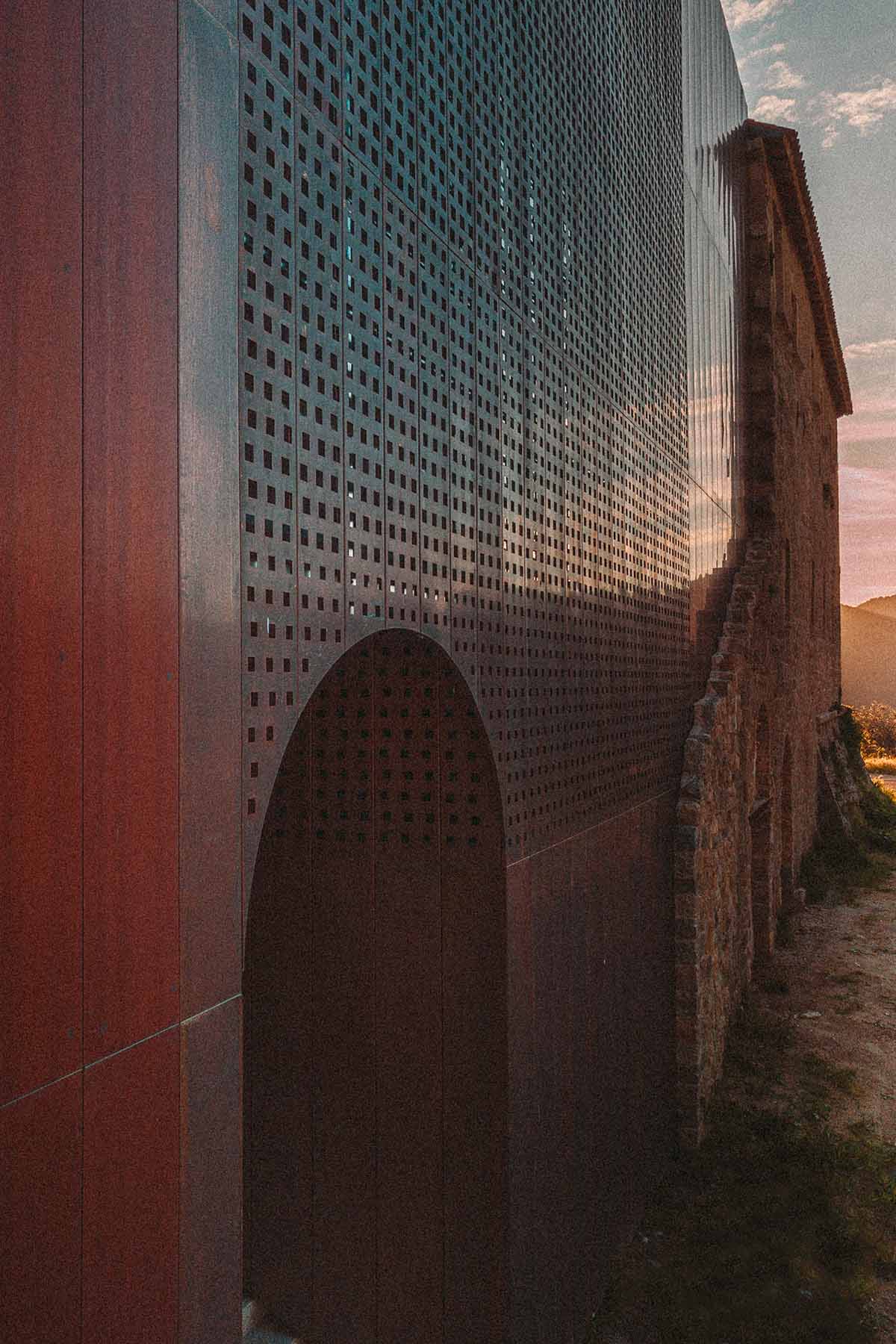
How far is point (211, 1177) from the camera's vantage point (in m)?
2.35

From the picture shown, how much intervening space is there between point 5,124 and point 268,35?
52.6 inches

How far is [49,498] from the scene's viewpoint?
186 centimetres

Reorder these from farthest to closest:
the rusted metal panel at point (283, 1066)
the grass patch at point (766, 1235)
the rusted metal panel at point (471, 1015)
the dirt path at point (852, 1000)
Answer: the dirt path at point (852, 1000)
the grass patch at point (766, 1235)
the rusted metal panel at point (283, 1066)
the rusted metal panel at point (471, 1015)

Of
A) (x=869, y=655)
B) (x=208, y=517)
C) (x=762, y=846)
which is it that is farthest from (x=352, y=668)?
(x=869, y=655)

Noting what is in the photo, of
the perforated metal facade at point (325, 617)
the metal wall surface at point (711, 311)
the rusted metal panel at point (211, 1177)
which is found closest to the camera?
the perforated metal facade at point (325, 617)

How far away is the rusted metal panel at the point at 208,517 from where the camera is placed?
2.28m

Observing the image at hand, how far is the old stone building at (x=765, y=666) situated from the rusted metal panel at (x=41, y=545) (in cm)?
680

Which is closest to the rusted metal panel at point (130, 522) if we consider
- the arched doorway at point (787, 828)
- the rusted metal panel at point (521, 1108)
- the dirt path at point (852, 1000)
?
the rusted metal panel at point (521, 1108)

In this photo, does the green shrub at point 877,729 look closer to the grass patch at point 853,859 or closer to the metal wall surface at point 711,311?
the grass patch at point 853,859

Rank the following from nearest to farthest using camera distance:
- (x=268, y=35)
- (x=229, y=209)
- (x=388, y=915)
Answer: (x=229, y=209), (x=268, y=35), (x=388, y=915)

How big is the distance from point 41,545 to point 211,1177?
1.66 m

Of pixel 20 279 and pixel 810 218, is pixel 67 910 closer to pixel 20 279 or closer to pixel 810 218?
pixel 20 279

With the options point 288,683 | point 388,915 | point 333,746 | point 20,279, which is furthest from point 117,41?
point 388,915

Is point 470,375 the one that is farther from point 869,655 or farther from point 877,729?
point 869,655
